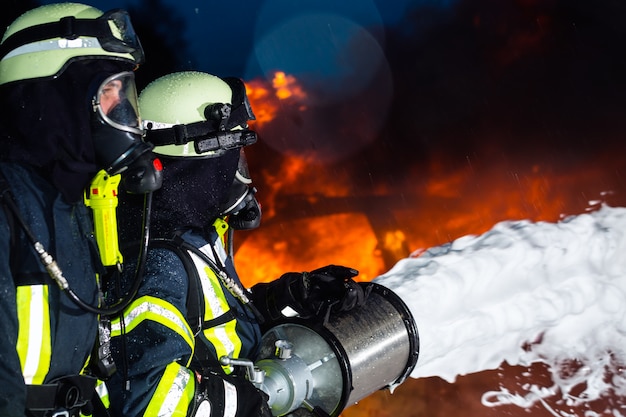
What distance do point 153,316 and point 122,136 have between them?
0.65m

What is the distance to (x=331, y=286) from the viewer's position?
129 inches

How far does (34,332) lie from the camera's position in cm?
Answer: 166

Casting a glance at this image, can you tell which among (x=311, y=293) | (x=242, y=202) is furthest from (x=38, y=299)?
(x=311, y=293)

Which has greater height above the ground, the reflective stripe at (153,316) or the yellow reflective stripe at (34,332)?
the yellow reflective stripe at (34,332)

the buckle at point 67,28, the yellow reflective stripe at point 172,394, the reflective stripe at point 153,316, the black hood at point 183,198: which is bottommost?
the yellow reflective stripe at point 172,394

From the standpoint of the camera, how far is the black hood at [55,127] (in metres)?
1.81

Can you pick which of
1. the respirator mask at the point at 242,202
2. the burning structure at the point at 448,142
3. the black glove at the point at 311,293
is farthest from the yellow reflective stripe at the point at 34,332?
the burning structure at the point at 448,142

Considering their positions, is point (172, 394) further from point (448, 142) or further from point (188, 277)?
point (448, 142)

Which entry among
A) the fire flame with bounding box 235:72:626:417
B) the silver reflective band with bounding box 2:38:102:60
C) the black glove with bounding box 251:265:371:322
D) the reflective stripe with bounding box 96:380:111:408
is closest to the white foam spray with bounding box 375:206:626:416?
the fire flame with bounding box 235:72:626:417

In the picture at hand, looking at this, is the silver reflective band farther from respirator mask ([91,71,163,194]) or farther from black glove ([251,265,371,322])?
black glove ([251,265,371,322])

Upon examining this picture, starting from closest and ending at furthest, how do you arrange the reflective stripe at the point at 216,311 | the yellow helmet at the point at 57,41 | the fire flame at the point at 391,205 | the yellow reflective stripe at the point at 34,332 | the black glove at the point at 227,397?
1. the yellow reflective stripe at the point at 34,332
2. the yellow helmet at the point at 57,41
3. the black glove at the point at 227,397
4. the reflective stripe at the point at 216,311
5. the fire flame at the point at 391,205

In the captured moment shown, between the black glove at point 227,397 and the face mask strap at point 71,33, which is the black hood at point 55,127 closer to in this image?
the face mask strap at point 71,33

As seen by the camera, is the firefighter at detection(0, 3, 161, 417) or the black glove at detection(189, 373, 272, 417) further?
the black glove at detection(189, 373, 272, 417)

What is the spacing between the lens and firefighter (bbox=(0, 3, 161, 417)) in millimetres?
1639
